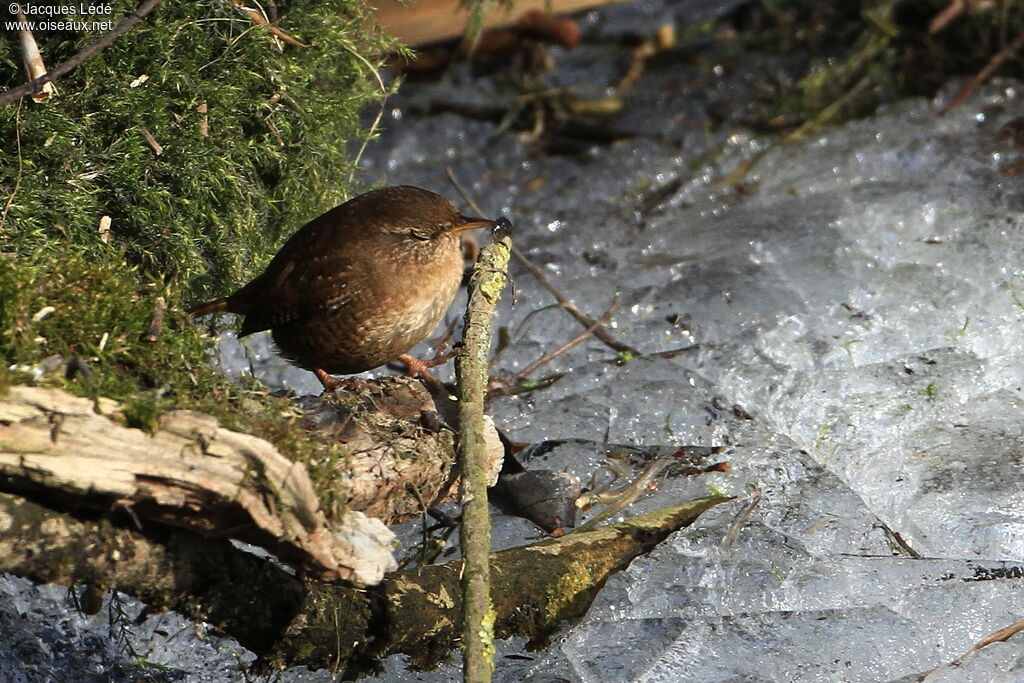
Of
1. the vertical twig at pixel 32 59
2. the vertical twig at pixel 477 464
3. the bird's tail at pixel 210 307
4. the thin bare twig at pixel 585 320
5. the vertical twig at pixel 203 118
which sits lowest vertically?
the thin bare twig at pixel 585 320

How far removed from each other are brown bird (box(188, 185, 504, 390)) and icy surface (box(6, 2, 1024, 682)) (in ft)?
2.37

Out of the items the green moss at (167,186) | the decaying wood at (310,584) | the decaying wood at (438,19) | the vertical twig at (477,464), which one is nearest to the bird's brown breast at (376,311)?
the vertical twig at (477,464)

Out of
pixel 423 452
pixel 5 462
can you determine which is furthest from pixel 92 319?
pixel 423 452

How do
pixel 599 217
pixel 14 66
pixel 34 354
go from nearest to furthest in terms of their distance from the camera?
1. pixel 34 354
2. pixel 14 66
3. pixel 599 217

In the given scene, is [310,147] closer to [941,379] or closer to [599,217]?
[599,217]

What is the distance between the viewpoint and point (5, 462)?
2.20 metres

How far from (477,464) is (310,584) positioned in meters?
0.53

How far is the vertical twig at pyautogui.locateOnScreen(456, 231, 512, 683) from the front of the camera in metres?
2.49

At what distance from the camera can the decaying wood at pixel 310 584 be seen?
2.29 meters

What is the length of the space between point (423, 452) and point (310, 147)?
5.29 feet

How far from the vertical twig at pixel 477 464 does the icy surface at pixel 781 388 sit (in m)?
0.56

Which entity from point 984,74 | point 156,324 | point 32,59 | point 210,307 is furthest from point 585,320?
point 984,74

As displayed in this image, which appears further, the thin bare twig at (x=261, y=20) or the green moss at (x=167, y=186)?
the thin bare twig at (x=261, y=20)

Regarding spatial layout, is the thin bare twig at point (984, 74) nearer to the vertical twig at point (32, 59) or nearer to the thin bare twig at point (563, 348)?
the thin bare twig at point (563, 348)
